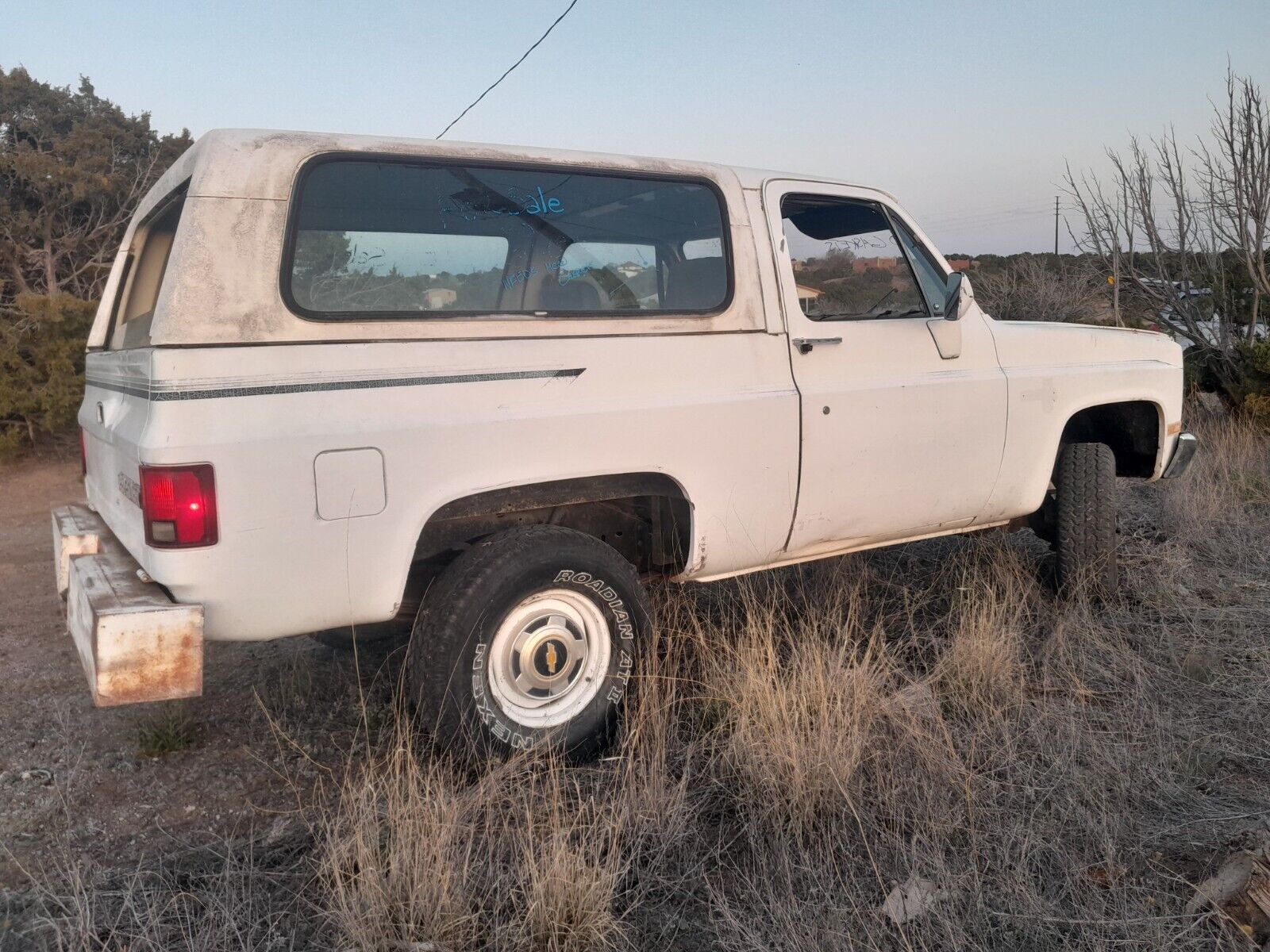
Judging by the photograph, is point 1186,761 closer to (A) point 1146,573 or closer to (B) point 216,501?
(A) point 1146,573

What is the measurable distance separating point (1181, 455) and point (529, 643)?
3694 mm

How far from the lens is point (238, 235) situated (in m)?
2.97

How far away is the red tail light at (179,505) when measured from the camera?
8.99ft

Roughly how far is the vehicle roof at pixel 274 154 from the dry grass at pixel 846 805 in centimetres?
174

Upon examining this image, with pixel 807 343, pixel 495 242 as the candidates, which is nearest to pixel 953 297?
pixel 807 343

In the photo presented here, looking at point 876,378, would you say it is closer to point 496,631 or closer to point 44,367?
point 496,631

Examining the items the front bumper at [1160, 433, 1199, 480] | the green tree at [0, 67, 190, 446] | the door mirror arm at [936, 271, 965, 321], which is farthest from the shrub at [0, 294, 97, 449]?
the front bumper at [1160, 433, 1199, 480]

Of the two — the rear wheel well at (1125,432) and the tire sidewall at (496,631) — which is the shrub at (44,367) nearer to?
the tire sidewall at (496,631)

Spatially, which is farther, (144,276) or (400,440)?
(144,276)

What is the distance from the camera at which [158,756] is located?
3627 mm

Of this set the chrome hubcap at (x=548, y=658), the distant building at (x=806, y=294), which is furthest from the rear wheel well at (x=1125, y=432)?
the chrome hubcap at (x=548, y=658)

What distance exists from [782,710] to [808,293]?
1.73 meters

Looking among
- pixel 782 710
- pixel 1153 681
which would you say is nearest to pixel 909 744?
pixel 782 710

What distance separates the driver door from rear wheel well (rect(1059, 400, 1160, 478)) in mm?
1106
